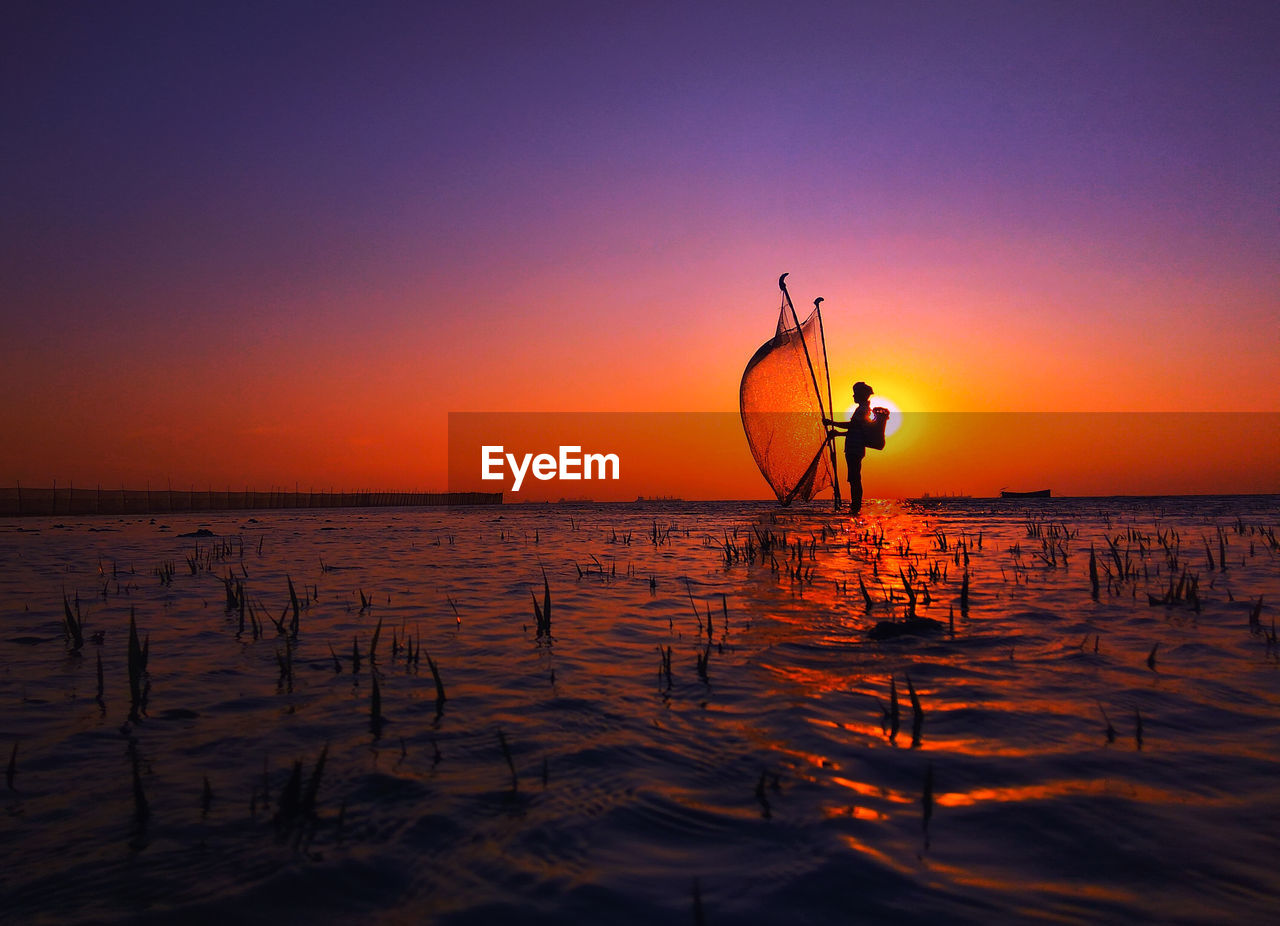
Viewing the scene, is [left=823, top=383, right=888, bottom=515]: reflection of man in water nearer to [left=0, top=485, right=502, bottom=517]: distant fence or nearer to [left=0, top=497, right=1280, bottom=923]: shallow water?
[left=0, top=497, right=1280, bottom=923]: shallow water

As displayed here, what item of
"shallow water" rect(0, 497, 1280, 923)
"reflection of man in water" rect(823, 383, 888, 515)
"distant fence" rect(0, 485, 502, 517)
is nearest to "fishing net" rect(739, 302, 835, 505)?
"reflection of man in water" rect(823, 383, 888, 515)

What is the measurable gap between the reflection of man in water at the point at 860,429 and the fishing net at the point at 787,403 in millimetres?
807

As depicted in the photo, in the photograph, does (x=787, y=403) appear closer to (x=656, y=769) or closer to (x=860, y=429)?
(x=860, y=429)

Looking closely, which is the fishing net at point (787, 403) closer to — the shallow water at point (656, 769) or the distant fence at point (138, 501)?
the shallow water at point (656, 769)

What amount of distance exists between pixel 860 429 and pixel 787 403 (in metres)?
2.19

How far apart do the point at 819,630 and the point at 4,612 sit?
7.43m

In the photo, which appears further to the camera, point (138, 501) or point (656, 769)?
point (138, 501)

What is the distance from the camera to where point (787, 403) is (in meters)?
21.8

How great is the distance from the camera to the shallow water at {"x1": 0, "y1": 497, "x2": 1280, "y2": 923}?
215 cm

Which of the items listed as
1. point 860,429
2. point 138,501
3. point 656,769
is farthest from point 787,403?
point 138,501

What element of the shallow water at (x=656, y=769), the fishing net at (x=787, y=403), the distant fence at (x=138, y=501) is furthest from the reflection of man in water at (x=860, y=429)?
the distant fence at (x=138, y=501)

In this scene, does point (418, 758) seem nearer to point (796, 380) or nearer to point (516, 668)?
point (516, 668)

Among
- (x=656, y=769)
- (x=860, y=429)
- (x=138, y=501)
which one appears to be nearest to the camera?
(x=656, y=769)

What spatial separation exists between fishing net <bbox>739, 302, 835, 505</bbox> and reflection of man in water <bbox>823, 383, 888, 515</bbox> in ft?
2.65
